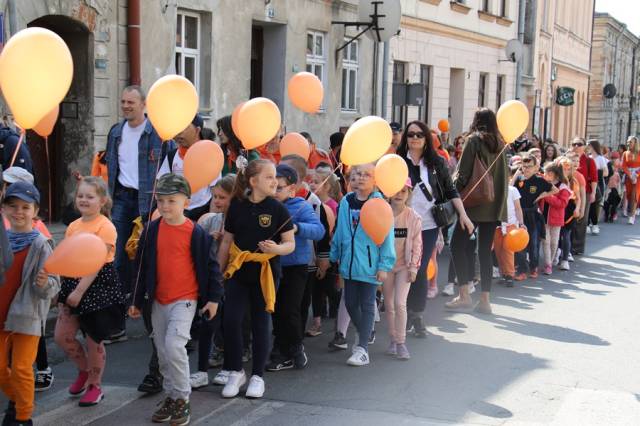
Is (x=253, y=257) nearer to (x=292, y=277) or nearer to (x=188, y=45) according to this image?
(x=292, y=277)

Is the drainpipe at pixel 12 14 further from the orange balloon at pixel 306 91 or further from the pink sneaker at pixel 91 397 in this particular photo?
the pink sneaker at pixel 91 397

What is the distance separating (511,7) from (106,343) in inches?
958

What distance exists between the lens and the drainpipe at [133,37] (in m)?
12.0

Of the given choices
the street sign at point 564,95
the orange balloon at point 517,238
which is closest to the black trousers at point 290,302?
the orange balloon at point 517,238

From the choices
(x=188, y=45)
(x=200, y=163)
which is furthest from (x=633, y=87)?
(x=200, y=163)

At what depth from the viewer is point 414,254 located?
677cm

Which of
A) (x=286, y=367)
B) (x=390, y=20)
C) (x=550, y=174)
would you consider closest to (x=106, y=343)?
(x=286, y=367)

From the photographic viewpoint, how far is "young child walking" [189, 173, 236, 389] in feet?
19.1

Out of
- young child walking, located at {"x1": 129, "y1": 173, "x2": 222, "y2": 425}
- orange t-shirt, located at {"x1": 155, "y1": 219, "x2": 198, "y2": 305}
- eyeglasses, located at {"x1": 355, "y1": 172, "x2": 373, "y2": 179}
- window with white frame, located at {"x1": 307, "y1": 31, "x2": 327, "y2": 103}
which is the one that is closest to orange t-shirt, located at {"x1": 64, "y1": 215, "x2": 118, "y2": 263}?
young child walking, located at {"x1": 129, "y1": 173, "x2": 222, "y2": 425}

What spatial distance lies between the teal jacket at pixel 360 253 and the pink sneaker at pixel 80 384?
1925mm

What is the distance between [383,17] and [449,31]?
28.5 feet

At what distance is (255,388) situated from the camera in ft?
18.6

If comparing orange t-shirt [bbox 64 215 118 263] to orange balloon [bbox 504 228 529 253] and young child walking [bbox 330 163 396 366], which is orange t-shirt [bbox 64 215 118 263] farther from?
orange balloon [bbox 504 228 529 253]

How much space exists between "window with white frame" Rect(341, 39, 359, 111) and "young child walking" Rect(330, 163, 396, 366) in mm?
12232
